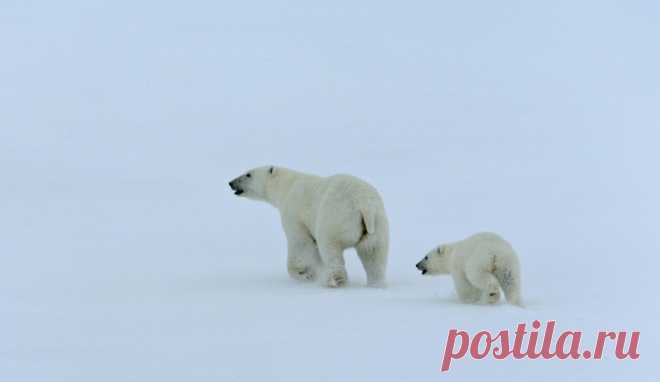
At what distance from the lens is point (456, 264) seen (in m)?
9.29

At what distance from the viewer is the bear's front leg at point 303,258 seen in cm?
1094

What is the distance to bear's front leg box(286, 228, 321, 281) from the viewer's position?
10.9m

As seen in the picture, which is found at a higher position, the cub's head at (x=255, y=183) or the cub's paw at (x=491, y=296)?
the cub's head at (x=255, y=183)

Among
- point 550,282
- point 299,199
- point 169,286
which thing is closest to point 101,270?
point 169,286

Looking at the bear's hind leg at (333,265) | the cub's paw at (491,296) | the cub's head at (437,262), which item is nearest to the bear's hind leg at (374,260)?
the bear's hind leg at (333,265)

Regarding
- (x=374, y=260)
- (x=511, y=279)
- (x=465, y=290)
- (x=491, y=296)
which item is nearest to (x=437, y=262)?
(x=374, y=260)

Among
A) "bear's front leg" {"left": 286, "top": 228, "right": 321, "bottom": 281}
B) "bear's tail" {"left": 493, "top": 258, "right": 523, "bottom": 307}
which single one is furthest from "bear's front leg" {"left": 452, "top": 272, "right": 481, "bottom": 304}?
"bear's front leg" {"left": 286, "top": 228, "right": 321, "bottom": 281}

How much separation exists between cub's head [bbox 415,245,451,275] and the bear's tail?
63.6 inches

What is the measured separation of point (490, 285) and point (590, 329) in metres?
1.28

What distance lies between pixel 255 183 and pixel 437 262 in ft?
8.78

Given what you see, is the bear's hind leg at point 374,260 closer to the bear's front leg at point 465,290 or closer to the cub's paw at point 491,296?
the bear's front leg at point 465,290

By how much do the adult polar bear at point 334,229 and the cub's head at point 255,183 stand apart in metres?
0.85

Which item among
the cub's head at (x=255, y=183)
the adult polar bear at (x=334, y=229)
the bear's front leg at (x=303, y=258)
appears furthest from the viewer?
the cub's head at (x=255, y=183)

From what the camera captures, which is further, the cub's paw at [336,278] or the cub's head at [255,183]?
the cub's head at [255,183]
